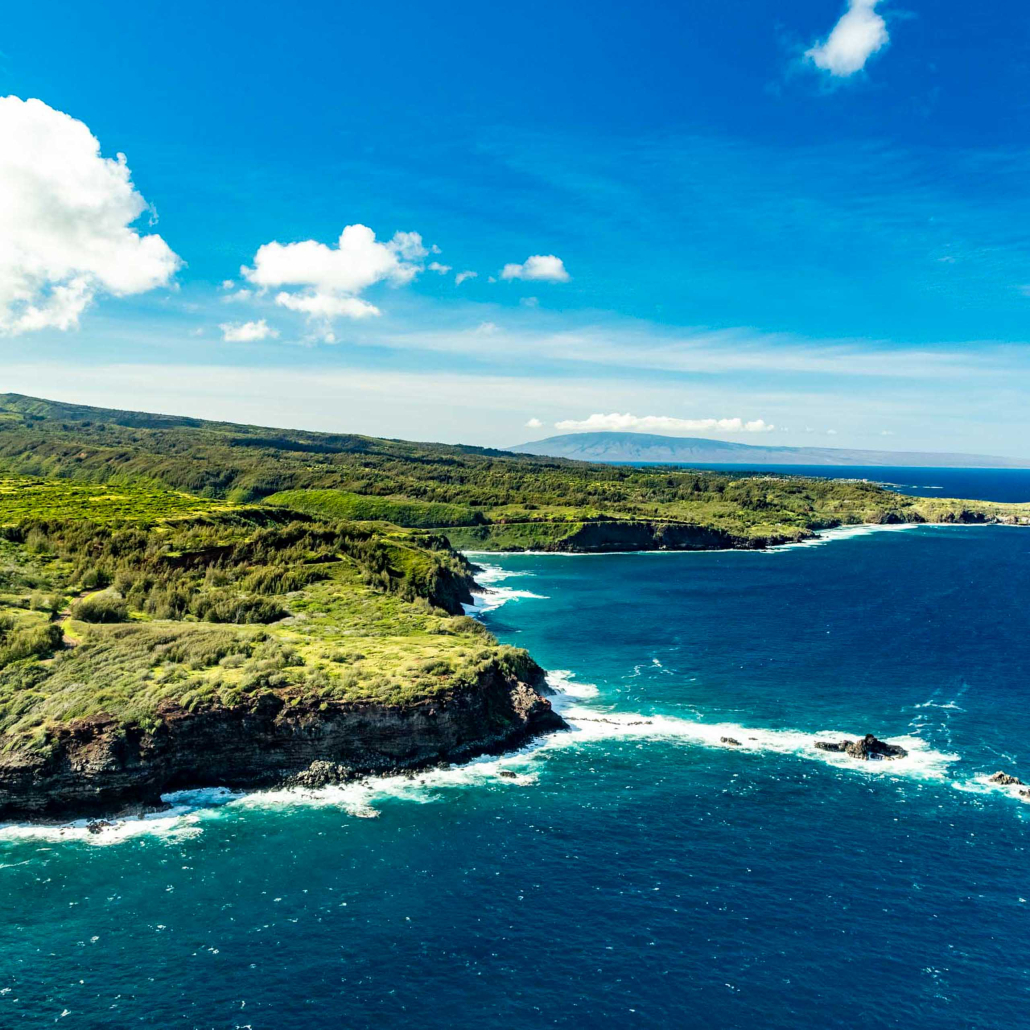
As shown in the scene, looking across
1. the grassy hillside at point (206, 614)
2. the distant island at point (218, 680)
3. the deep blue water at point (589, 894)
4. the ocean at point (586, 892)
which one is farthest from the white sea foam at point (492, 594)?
the deep blue water at point (589, 894)

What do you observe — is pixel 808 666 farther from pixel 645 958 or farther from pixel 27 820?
pixel 27 820

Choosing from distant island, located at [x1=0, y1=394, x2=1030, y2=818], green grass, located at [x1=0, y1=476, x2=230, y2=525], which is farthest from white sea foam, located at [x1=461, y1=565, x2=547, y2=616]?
green grass, located at [x1=0, y1=476, x2=230, y2=525]

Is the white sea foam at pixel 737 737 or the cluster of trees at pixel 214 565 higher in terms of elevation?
the cluster of trees at pixel 214 565

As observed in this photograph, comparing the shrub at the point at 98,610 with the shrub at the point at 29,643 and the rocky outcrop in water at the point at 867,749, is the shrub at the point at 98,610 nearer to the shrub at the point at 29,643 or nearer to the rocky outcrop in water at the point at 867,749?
the shrub at the point at 29,643

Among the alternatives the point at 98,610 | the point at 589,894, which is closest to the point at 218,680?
the point at 98,610

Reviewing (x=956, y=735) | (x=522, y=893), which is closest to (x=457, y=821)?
(x=522, y=893)

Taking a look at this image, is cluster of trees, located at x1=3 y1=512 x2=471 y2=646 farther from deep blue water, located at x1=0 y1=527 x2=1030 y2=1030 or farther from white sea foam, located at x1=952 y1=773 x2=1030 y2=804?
white sea foam, located at x1=952 y1=773 x2=1030 y2=804
